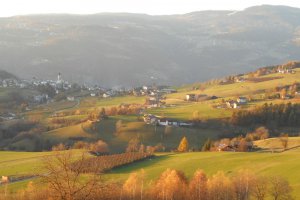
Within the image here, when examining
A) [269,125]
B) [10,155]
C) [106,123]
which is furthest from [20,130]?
[269,125]

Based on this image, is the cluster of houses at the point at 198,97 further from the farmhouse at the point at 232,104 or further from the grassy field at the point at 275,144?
the grassy field at the point at 275,144

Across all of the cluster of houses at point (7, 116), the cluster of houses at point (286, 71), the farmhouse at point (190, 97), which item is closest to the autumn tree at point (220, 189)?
the cluster of houses at point (7, 116)

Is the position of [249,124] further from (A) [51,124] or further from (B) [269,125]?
(A) [51,124]

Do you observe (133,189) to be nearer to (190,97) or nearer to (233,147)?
(233,147)

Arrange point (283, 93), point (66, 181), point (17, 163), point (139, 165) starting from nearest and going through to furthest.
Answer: point (66, 181) < point (139, 165) < point (17, 163) < point (283, 93)

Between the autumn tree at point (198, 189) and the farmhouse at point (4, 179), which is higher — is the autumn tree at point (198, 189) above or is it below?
above

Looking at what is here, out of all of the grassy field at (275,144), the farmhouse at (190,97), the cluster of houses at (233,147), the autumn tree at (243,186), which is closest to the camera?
the autumn tree at (243,186)

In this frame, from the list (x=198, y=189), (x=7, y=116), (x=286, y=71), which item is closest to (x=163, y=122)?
(x=7, y=116)

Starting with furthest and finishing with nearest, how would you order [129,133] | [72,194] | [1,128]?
[1,128] → [129,133] → [72,194]
